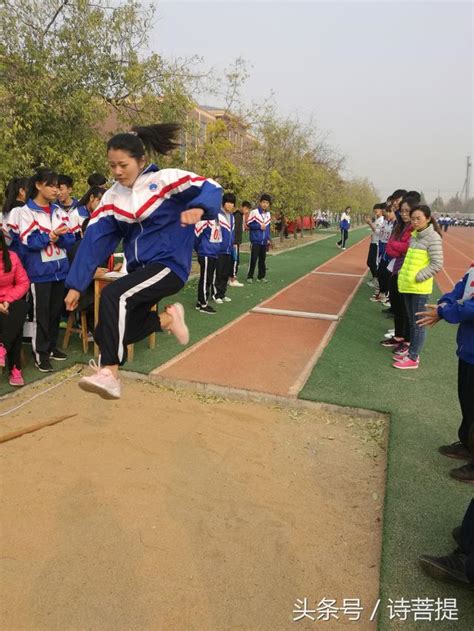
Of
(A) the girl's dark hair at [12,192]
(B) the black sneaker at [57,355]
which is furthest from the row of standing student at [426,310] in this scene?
(A) the girl's dark hair at [12,192]

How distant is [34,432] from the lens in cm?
407

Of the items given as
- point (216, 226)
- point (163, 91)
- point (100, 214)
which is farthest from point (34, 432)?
point (163, 91)

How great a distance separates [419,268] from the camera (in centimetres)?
560

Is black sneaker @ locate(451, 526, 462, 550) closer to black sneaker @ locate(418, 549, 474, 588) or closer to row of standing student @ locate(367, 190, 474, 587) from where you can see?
row of standing student @ locate(367, 190, 474, 587)

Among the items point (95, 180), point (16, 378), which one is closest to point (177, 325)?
point (16, 378)

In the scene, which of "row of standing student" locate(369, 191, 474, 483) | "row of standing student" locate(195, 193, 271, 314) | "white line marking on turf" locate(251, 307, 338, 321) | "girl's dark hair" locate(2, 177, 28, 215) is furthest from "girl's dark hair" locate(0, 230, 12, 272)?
"white line marking on turf" locate(251, 307, 338, 321)

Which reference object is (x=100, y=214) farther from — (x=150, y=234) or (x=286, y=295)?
(x=286, y=295)

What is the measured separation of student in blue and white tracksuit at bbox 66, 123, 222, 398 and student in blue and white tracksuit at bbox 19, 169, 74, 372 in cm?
223

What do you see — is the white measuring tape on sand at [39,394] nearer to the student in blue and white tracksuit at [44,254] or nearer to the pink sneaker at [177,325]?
the student in blue and white tracksuit at [44,254]

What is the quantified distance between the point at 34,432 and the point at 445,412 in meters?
3.74

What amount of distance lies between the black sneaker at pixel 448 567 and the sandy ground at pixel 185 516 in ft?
0.95

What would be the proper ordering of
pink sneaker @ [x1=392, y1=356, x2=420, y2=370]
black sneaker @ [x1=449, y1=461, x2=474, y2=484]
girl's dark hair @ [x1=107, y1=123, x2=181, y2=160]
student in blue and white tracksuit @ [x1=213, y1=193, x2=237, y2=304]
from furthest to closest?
student in blue and white tracksuit @ [x1=213, y1=193, x2=237, y2=304]
pink sneaker @ [x1=392, y1=356, x2=420, y2=370]
black sneaker @ [x1=449, y1=461, x2=474, y2=484]
girl's dark hair @ [x1=107, y1=123, x2=181, y2=160]

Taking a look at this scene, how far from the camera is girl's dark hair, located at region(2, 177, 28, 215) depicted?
5254mm

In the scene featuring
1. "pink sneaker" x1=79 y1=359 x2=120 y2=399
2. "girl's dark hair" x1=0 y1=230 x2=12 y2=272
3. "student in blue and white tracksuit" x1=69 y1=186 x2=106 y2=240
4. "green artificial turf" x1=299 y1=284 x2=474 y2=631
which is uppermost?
"student in blue and white tracksuit" x1=69 y1=186 x2=106 y2=240
